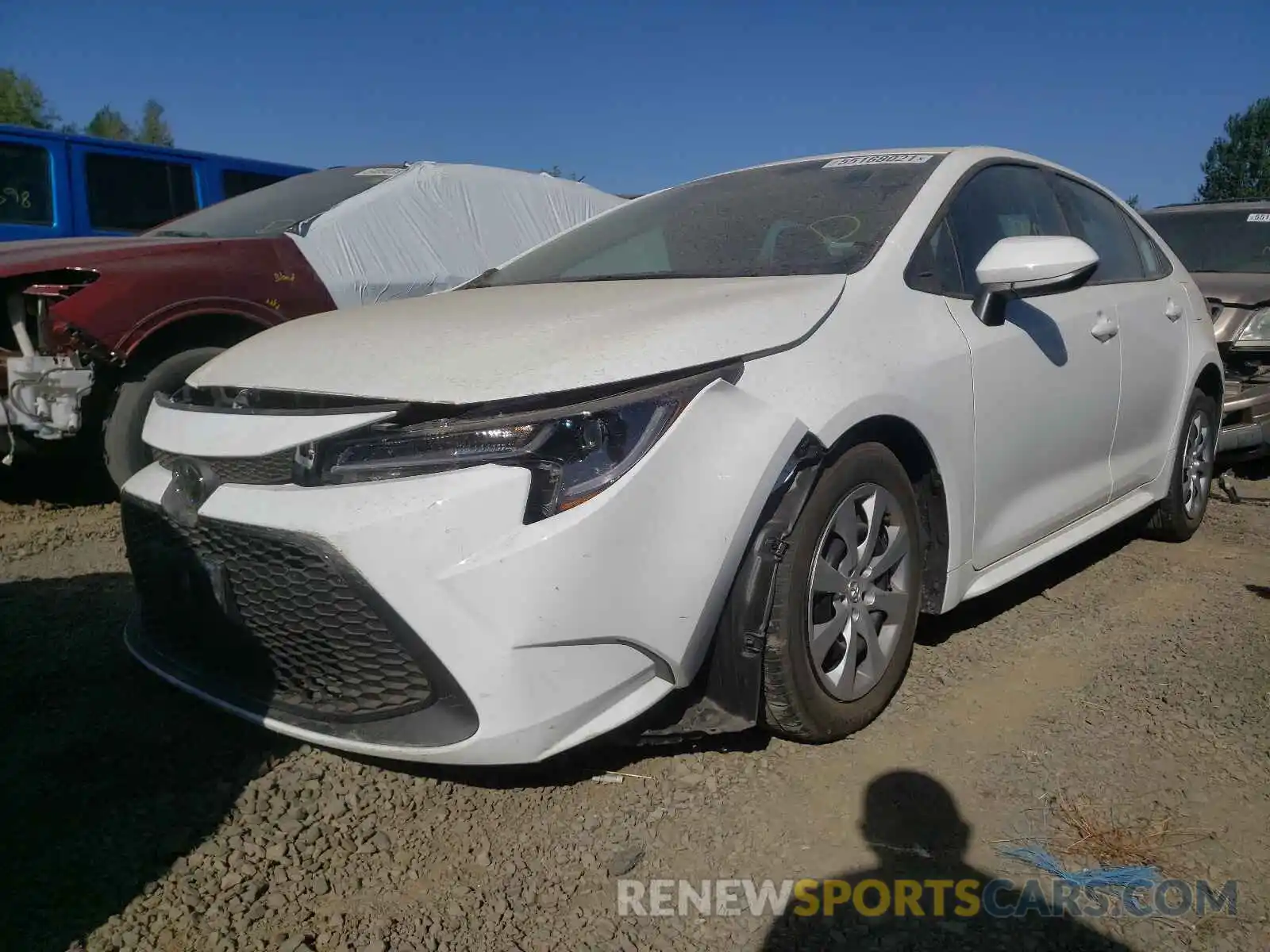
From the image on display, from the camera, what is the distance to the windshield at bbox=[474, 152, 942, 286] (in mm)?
2754

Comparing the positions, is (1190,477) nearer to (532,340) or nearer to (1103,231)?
(1103,231)

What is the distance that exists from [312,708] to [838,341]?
143 centimetres

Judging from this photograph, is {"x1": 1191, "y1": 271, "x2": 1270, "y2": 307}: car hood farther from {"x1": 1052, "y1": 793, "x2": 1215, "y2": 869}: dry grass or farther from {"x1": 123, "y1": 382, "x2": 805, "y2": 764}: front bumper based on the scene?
{"x1": 123, "y1": 382, "x2": 805, "y2": 764}: front bumper

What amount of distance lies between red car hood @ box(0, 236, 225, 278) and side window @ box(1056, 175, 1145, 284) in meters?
3.72

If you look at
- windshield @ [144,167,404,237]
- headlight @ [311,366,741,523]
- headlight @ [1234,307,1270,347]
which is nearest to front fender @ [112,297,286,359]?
windshield @ [144,167,404,237]

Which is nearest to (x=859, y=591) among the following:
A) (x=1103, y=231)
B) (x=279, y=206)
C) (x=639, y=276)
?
(x=639, y=276)

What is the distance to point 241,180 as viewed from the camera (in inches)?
316

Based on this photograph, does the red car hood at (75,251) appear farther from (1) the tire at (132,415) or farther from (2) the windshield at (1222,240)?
(2) the windshield at (1222,240)

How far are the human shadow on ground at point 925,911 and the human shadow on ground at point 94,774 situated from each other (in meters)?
1.28

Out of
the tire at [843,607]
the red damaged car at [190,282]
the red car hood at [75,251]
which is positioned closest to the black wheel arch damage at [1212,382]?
the tire at [843,607]

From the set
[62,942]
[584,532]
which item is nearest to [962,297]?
[584,532]

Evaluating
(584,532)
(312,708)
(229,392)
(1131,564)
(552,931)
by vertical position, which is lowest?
(1131,564)

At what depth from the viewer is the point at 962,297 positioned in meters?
2.82

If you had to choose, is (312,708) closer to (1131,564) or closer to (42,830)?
(42,830)
